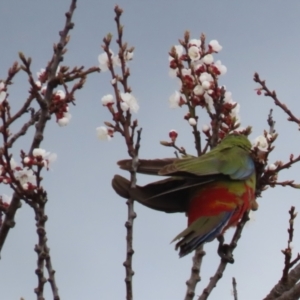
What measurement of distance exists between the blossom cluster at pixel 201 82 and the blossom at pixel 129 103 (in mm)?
524

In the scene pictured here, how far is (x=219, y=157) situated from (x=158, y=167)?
0.78 m

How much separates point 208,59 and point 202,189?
36.1 inches

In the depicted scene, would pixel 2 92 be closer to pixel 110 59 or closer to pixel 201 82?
→ pixel 110 59

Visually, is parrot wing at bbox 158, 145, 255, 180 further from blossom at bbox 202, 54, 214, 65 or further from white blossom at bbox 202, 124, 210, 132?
blossom at bbox 202, 54, 214, 65

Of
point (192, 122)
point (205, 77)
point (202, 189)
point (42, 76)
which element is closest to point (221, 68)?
point (205, 77)

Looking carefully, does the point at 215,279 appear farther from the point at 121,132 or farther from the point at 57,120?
the point at 57,120

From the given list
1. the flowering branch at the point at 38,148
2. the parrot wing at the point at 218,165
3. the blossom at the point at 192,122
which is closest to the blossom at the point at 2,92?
the flowering branch at the point at 38,148

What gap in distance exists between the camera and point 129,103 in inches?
132

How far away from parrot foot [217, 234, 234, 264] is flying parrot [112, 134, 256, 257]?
7cm

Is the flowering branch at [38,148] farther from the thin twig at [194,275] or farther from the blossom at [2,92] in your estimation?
the thin twig at [194,275]

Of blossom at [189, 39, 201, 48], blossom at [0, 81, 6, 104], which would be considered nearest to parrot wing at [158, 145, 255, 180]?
blossom at [189, 39, 201, 48]

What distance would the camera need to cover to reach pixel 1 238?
291cm

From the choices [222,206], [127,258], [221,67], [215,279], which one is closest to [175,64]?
[221,67]

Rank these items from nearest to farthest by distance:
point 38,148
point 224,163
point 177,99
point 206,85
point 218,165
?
point 38,148
point 206,85
point 177,99
point 218,165
point 224,163
